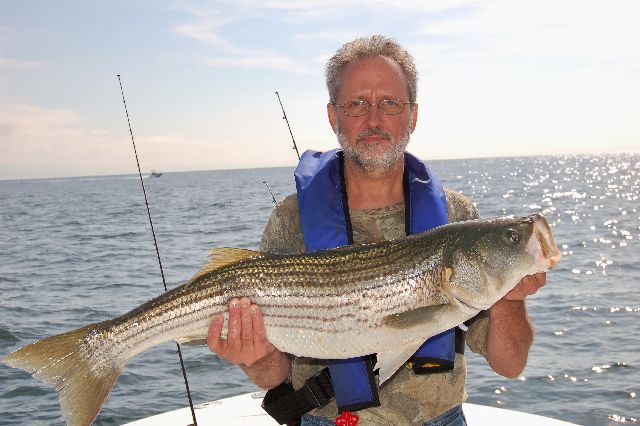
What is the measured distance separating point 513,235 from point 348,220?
1.21m

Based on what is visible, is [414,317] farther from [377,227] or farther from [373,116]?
[373,116]

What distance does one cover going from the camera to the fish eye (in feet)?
13.7

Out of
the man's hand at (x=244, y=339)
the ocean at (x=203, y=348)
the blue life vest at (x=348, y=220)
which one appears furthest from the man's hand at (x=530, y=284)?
the ocean at (x=203, y=348)

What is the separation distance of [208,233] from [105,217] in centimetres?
1673

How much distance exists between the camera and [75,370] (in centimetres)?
429

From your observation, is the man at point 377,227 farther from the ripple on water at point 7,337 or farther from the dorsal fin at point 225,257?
the ripple on water at point 7,337

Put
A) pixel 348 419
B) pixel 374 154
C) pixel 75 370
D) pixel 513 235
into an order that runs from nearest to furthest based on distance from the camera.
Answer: pixel 513 235, pixel 75 370, pixel 348 419, pixel 374 154

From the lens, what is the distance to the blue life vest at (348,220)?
14.6 ft

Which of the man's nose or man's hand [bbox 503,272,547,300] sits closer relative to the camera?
man's hand [bbox 503,272,547,300]

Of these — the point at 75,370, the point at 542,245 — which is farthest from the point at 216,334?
the point at 542,245

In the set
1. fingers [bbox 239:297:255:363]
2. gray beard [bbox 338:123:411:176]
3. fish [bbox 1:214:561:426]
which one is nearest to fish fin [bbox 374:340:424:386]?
fish [bbox 1:214:561:426]

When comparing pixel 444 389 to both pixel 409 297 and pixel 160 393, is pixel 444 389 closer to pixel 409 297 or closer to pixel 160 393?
pixel 409 297

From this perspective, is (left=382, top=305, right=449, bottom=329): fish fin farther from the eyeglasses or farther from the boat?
the boat

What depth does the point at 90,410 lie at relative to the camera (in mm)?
4234
